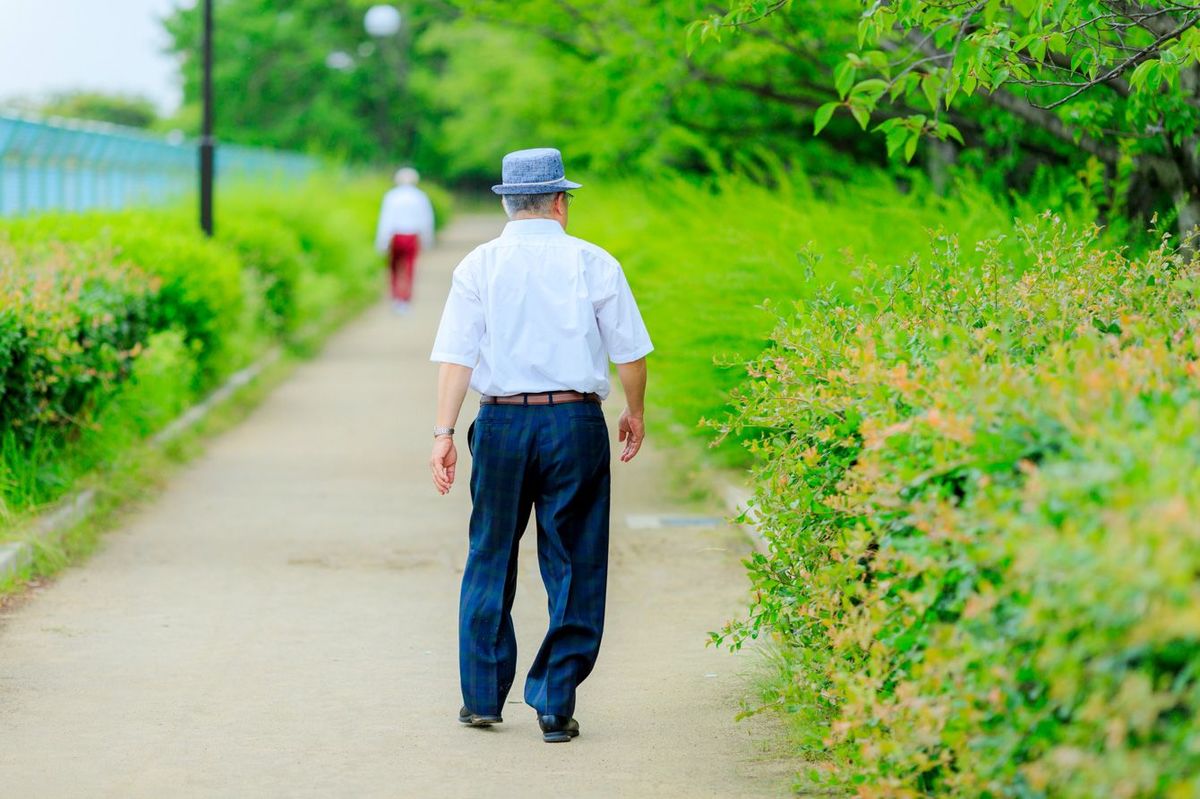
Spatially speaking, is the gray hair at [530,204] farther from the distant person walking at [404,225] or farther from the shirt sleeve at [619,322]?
the distant person walking at [404,225]

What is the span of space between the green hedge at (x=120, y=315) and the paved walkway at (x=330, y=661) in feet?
1.88

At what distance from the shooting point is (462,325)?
5.60 meters

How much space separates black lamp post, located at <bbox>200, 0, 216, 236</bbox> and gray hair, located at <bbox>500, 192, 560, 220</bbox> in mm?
11886

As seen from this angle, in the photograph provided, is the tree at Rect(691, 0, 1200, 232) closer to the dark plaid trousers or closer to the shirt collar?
the shirt collar

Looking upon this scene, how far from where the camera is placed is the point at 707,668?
6.58 meters

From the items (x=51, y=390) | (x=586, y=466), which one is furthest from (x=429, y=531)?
(x=586, y=466)

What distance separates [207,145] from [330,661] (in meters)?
11.7

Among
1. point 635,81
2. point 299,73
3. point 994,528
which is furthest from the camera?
point 299,73

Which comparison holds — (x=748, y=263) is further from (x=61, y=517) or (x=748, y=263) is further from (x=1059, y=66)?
(x=61, y=517)

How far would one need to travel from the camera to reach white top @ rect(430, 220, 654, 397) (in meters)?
5.55

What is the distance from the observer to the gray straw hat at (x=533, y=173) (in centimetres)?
562

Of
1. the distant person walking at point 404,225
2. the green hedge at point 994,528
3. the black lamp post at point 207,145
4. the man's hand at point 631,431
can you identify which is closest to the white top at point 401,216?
the distant person walking at point 404,225

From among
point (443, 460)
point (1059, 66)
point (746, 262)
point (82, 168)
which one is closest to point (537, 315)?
point (443, 460)

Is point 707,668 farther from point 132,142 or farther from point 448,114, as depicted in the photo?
point 448,114
